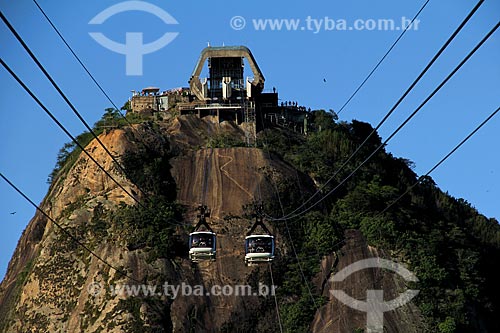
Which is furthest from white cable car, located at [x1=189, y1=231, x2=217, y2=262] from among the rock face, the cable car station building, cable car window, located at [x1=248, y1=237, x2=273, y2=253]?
the cable car station building

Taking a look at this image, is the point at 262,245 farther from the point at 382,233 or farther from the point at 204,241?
the point at 382,233

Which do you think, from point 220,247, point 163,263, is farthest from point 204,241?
point 220,247

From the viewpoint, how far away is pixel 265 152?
127 metres

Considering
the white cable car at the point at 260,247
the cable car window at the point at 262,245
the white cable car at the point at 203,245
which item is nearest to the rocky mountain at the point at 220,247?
the white cable car at the point at 203,245

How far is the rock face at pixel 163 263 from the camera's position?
111375 millimetres

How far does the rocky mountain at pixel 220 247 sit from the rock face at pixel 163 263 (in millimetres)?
141

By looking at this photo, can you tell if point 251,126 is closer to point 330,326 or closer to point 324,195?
point 324,195

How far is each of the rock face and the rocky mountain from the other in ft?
0.46

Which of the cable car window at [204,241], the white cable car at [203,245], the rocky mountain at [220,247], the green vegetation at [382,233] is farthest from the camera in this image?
the green vegetation at [382,233]

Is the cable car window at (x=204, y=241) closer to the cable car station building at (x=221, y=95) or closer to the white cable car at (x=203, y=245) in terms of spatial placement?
the white cable car at (x=203, y=245)

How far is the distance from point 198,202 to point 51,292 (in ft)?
55.4

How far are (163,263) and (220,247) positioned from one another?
5.74m

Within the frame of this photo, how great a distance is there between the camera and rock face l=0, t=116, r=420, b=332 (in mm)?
111375

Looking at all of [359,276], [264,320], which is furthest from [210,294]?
[359,276]
